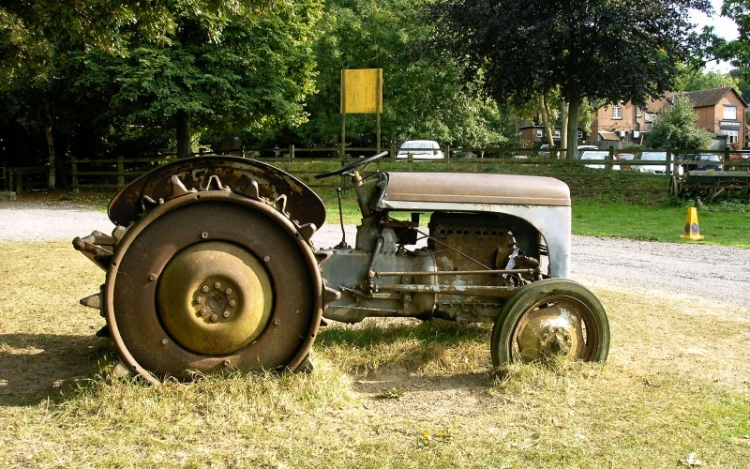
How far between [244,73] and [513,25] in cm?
881

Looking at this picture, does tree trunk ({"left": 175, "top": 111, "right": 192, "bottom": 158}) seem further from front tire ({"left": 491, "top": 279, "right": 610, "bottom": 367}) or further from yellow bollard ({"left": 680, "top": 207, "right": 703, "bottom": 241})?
front tire ({"left": 491, "top": 279, "right": 610, "bottom": 367})

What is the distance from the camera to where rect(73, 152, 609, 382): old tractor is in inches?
165

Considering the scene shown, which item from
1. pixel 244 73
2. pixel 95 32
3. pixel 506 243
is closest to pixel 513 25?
pixel 244 73

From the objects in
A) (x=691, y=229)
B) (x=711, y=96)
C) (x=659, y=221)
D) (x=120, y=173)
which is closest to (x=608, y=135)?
(x=711, y=96)

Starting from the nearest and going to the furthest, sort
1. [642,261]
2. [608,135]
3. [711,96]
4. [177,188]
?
[177,188] < [642,261] < [711,96] < [608,135]

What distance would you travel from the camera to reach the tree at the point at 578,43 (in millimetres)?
22219

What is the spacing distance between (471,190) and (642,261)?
23.2 feet

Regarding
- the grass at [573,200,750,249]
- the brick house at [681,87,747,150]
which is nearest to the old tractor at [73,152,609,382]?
the grass at [573,200,750,249]

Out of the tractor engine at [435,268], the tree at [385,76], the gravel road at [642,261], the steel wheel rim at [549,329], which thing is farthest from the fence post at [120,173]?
the steel wheel rim at [549,329]

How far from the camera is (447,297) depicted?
5070 millimetres

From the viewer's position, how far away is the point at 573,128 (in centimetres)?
2588

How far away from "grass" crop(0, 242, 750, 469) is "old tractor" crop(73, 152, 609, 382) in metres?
0.22

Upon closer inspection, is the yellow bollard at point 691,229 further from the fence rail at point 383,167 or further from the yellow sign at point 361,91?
the yellow sign at point 361,91

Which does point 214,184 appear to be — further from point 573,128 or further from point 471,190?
point 573,128
